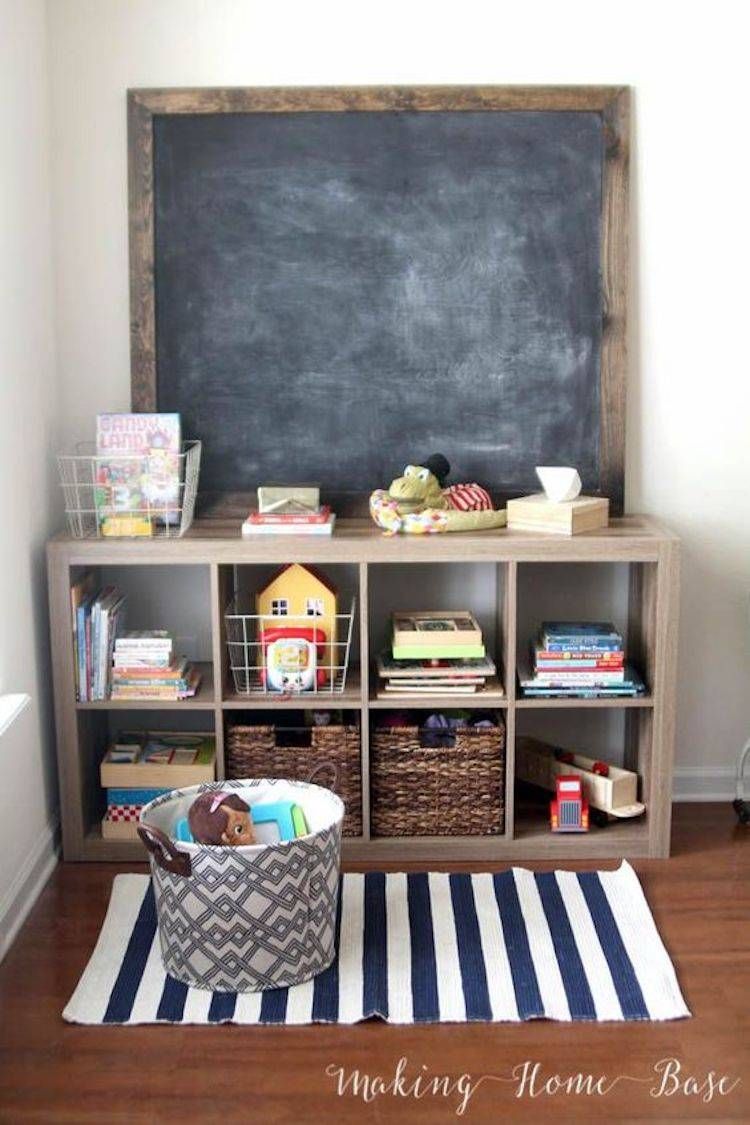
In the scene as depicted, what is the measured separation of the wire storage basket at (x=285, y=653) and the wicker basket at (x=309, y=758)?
0.10 meters

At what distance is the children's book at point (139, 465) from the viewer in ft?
10.9

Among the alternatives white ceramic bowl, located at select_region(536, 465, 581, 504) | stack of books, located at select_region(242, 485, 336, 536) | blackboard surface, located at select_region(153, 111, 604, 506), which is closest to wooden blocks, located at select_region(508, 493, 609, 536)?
white ceramic bowl, located at select_region(536, 465, 581, 504)

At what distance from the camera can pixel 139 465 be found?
11.0 feet

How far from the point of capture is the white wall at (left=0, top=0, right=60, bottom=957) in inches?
119

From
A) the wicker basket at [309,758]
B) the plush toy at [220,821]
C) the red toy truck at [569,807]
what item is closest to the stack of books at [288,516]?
the wicker basket at [309,758]

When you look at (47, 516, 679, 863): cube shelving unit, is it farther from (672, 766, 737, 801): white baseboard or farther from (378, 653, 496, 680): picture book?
(672, 766, 737, 801): white baseboard

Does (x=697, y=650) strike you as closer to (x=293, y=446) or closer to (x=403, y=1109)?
A: (x=293, y=446)

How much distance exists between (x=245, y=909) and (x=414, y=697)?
80cm

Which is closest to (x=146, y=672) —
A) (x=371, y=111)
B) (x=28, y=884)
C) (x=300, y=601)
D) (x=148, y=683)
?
(x=148, y=683)

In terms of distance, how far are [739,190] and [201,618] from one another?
1.72 m

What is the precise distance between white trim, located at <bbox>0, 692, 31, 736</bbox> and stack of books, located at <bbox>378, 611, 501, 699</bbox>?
2.72 ft

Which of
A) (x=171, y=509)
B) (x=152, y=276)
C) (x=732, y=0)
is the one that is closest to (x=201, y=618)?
(x=171, y=509)

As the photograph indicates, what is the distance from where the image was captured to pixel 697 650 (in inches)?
145

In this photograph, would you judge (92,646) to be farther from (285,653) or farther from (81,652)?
(285,653)
